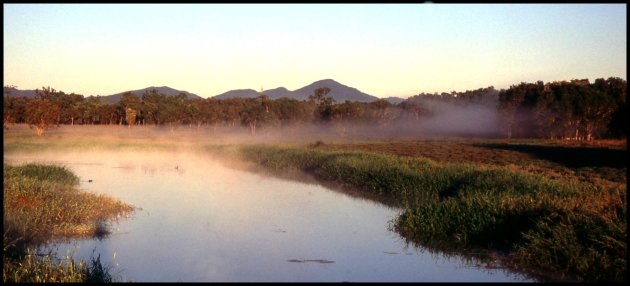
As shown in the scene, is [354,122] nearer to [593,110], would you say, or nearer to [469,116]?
[469,116]

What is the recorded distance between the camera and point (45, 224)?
57.7 ft

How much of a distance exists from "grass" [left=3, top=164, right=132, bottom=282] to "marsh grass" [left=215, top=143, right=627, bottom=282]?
10834 mm

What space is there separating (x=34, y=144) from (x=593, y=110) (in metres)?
84.5

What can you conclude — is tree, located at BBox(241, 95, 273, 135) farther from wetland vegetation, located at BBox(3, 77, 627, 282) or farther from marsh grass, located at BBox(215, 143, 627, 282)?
marsh grass, located at BBox(215, 143, 627, 282)

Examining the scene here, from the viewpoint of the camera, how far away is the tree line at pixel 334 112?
84.3 m

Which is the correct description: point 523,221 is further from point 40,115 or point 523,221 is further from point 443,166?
point 40,115

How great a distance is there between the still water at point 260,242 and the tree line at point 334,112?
170ft

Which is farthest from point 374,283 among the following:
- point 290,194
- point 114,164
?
point 114,164

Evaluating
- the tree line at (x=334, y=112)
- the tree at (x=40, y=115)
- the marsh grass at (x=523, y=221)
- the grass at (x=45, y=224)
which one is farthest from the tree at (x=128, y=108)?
the marsh grass at (x=523, y=221)

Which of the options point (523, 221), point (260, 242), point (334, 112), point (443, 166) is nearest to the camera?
point (523, 221)

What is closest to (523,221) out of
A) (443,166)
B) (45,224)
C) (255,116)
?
(45,224)

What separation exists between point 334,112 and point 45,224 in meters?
114

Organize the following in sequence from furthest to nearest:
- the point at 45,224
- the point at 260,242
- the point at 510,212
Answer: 1. the point at 260,242
2. the point at 45,224
3. the point at 510,212

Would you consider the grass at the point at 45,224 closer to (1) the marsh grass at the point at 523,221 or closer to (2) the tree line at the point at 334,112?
(1) the marsh grass at the point at 523,221
